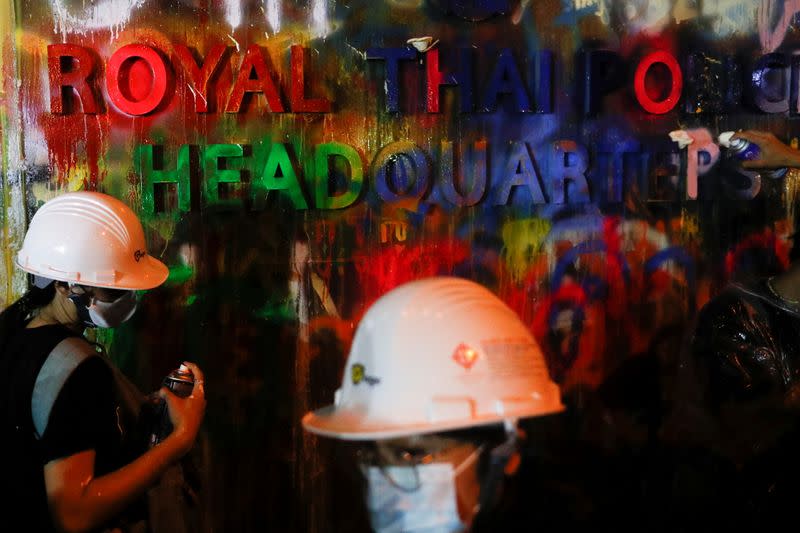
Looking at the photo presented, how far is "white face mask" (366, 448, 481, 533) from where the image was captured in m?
2.36

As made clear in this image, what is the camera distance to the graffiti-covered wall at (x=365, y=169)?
4.50m

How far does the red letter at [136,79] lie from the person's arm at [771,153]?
3.00 m

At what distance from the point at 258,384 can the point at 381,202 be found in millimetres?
1214

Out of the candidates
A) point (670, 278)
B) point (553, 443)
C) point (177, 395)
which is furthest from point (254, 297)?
point (670, 278)

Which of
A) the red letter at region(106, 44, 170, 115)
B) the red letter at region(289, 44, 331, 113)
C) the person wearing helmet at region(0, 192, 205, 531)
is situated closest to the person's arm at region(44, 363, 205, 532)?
the person wearing helmet at region(0, 192, 205, 531)

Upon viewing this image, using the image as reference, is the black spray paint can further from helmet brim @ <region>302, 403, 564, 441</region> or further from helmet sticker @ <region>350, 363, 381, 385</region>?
helmet sticker @ <region>350, 363, 381, 385</region>

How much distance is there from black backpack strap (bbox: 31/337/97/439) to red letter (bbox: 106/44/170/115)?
182 cm

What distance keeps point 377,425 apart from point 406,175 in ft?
8.62

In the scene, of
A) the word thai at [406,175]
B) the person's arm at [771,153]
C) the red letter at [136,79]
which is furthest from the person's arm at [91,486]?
the person's arm at [771,153]

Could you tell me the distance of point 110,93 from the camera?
175 inches

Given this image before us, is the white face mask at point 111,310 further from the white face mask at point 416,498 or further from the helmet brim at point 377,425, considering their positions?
the white face mask at point 416,498

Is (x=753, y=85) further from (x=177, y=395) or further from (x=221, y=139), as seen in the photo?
(x=177, y=395)

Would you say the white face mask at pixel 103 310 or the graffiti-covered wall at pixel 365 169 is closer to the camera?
the white face mask at pixel 103 310

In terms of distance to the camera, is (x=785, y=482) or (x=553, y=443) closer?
(x=785, y=482)
